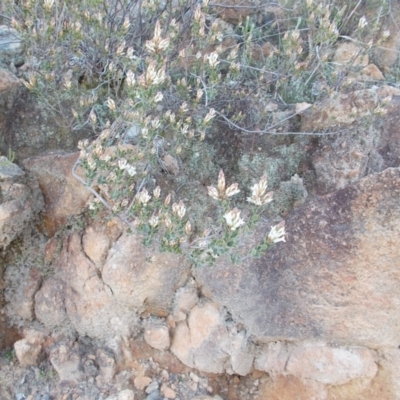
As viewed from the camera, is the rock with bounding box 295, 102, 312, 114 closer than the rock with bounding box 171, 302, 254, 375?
No

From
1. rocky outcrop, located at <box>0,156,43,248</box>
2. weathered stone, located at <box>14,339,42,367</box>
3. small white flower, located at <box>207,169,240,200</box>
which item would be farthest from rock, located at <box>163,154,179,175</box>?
weathered stone, located at <box>14,339,42,367</box>

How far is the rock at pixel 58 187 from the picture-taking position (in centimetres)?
311

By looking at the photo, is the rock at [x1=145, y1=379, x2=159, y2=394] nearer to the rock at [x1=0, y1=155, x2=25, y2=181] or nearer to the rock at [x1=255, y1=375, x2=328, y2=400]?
the rock at [x1=255, y1=375, x2=328, y2=400]

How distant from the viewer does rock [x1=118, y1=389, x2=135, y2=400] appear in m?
2.92

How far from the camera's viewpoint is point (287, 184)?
2.87m

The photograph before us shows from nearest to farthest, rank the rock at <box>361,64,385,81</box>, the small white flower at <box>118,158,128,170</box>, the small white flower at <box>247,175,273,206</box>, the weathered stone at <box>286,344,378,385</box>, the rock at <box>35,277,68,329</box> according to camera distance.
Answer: the small white flower at <box>247,175,273,206</box>, the small white flower at <box>118,158,128,170</box>, the weathered stone at <box>286,344,378,385</box>, the rock at <box>35,277,68,329</box>, the rock at <box>361,64,385,81</box>

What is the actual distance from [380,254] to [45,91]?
253cm

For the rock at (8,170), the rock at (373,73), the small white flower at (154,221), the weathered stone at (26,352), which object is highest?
the rock at (373,73)

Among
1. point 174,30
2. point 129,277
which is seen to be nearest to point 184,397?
point 129,277

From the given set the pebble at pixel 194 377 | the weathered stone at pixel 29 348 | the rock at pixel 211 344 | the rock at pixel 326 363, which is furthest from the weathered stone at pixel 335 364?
the weathered stone at pixel 29 348

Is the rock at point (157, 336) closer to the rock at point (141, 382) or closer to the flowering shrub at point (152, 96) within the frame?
the rock at point (141, 382)

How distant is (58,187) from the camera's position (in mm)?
3158

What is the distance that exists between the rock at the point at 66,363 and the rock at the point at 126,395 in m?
0.35

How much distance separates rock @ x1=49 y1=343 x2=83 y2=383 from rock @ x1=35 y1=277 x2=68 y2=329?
0.66 feet
